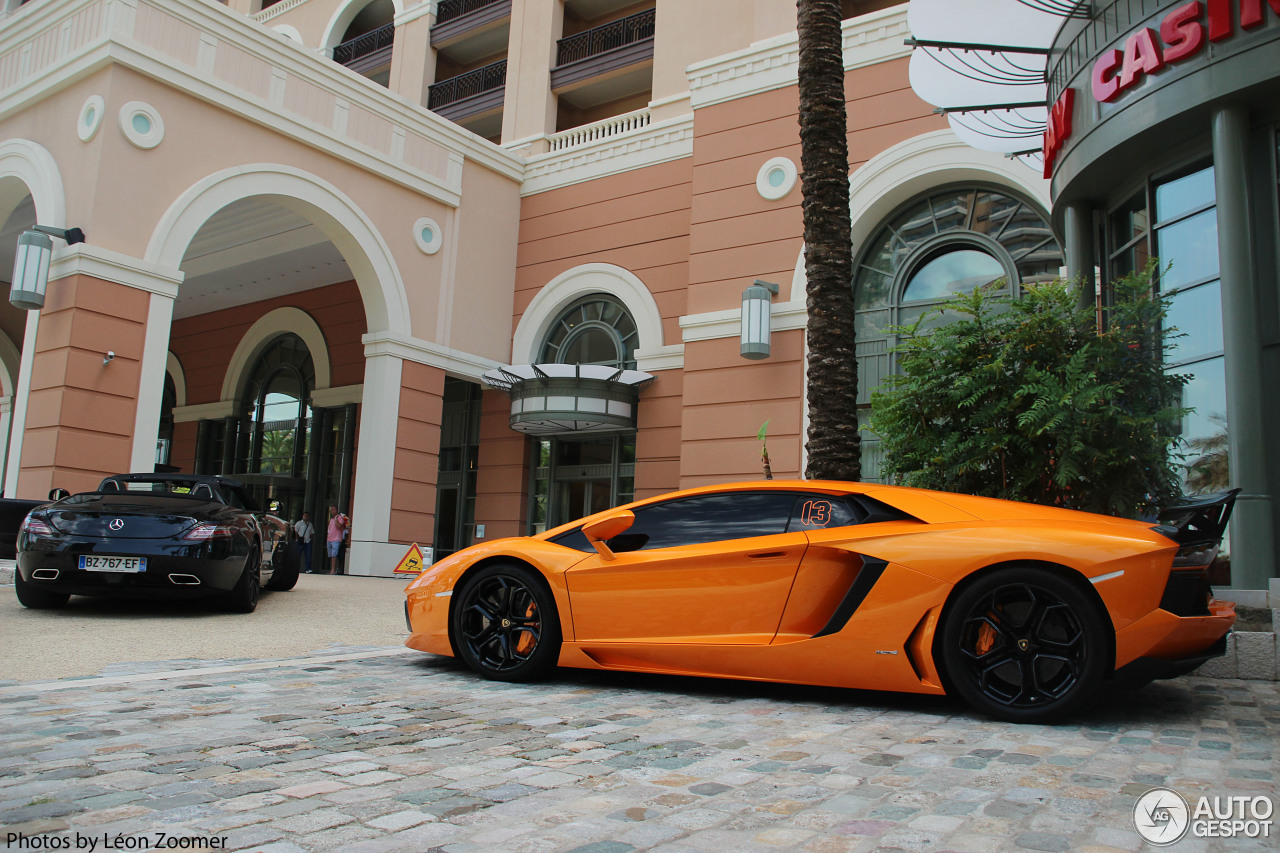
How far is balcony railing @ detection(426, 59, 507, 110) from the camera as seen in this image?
77.7ft

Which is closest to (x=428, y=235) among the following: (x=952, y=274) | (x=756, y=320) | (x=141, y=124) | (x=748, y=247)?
(x=141, y=124)

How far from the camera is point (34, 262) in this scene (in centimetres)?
1295

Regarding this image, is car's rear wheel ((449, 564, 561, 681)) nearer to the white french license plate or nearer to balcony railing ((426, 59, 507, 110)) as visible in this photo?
the white french license plate

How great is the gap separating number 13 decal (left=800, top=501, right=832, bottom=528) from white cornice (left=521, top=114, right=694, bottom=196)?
14368mm

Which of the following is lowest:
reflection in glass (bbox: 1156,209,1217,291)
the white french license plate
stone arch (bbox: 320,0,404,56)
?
the white french license plate

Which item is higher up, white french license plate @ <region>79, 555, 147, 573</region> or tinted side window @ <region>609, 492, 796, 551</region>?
tinted side window @ <region>609, 492, 796, 551</region>

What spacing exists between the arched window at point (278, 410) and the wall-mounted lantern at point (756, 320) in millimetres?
12629

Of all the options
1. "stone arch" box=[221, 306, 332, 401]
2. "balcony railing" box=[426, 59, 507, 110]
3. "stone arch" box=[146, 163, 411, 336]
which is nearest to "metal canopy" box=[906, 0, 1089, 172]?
"stone arch" box=[146, 163, 411, 336]

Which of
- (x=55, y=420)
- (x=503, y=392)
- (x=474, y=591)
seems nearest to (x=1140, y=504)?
(x=474, y=591)

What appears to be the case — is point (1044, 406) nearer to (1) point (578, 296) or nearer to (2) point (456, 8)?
(1) point (578, 296)

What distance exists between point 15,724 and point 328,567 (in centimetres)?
→ 1898

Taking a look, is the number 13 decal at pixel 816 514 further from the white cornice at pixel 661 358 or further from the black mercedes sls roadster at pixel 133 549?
the white cornice at pixel 661 358

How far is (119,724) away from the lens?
3.51 m

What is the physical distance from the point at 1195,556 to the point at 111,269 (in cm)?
1430
